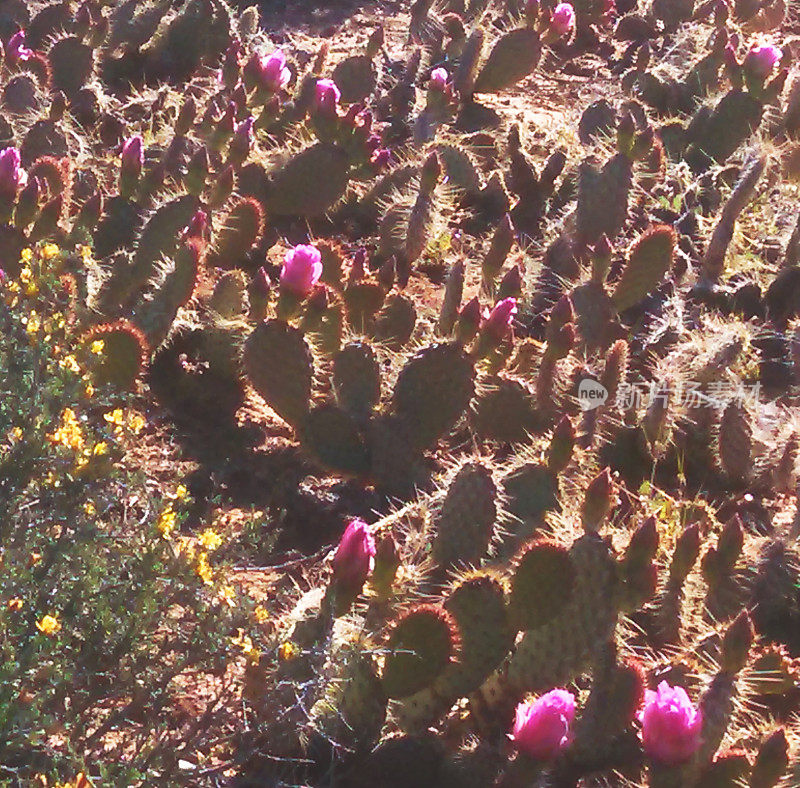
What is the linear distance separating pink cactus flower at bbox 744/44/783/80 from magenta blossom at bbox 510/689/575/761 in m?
3.74

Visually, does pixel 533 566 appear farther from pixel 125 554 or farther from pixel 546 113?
pixel 546 113

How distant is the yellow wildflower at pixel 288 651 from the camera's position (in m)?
2.25

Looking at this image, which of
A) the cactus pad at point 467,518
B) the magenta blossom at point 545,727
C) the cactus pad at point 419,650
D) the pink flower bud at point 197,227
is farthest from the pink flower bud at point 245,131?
the magenta blossom at point 545,727

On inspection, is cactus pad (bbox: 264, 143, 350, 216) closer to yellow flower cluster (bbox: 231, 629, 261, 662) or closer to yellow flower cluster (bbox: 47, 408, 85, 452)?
yellow flower cluster (bbox: 47, 408, 85, 452)

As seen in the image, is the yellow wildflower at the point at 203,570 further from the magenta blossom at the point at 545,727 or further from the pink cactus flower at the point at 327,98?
the pink cactus flower at the point at 327,98

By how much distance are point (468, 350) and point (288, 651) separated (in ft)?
4.76

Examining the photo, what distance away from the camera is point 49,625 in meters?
1.99

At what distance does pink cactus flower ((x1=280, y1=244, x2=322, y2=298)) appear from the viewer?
10.8 ft

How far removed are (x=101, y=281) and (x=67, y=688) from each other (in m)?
1.81

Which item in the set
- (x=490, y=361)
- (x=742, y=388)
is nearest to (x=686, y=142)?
(x=742, y=388)

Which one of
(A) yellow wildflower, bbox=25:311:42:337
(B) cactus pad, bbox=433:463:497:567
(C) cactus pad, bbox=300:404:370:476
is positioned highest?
(A) yellow wildflower, bbox=25:311:42:337

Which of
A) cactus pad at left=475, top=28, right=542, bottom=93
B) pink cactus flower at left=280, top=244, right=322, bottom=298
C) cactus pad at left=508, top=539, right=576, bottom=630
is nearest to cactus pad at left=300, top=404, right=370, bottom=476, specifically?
pink cactus flower at left=280, top=244, right=322, bottom=298

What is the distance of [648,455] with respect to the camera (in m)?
3.64

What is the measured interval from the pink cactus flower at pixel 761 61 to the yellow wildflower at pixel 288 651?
3773 millimetres
